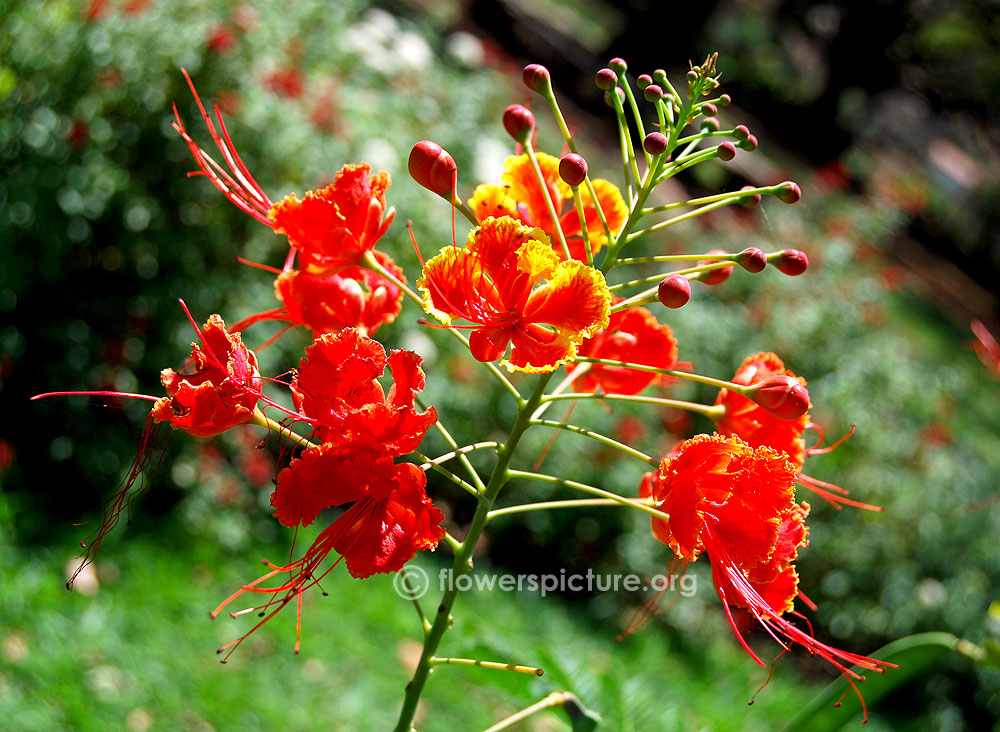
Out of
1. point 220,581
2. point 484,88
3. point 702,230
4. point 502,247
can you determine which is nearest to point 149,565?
point 220,581

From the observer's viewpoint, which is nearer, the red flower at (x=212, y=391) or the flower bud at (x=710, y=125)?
the red flower at (x=212, y=391)

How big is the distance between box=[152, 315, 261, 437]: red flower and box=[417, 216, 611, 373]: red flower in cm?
32

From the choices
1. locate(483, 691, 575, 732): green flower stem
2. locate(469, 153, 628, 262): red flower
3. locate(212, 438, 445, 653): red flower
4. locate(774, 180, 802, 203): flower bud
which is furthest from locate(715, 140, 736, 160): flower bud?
locate(483, 691, 575, 732): green flower stem

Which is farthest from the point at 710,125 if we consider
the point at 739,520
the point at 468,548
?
the point at 468,548

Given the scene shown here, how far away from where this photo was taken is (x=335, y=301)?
1554 millimetres

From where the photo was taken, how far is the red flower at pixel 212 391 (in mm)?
1277

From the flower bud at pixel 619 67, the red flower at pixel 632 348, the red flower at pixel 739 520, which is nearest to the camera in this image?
the red flower at pixel 739 520

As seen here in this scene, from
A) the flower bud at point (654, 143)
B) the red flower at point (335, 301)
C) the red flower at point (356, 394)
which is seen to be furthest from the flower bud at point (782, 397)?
the red flower at point (335, 301)

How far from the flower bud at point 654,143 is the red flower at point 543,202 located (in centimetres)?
19

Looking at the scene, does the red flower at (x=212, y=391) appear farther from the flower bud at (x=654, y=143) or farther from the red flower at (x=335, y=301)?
the flower bud at (x=654, y=143)

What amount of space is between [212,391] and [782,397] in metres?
0.95

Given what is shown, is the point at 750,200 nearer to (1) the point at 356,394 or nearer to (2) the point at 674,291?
(2) the point at 674,291

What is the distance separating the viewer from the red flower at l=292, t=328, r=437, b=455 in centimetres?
125

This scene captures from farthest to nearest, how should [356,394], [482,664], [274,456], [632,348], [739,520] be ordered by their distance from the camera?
[274,456], [632,348], [482,664], [739,520], [356,394]
